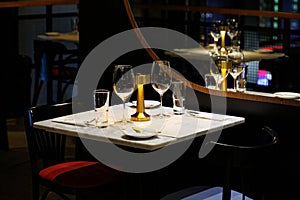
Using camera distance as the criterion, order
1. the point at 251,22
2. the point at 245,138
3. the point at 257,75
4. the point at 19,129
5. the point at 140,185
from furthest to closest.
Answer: the point at 251,22 → the point at 257,75 → the point at 19,129 → the point at 245,138 → the point at 140,185

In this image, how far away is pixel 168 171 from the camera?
3877mm

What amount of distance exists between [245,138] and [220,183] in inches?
16.1

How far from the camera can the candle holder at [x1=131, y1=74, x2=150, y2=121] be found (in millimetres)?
3230

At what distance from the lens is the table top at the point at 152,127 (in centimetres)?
287

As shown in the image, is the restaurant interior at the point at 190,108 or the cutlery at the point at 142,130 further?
the restaurant interior at the point at 190,108

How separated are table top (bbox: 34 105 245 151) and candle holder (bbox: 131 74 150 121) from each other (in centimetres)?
5

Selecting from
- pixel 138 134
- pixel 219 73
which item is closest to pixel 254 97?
pixel 219 73

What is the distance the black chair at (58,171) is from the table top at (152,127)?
0.95 ft

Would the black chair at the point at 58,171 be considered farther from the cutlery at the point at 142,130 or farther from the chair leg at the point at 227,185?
the chair leg at the point at 227,185

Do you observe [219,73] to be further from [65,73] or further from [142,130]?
[65,73]

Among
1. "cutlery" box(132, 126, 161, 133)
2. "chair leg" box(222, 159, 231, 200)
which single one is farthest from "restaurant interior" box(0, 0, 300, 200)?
"cutlery" box(132, 126, 161, 133)

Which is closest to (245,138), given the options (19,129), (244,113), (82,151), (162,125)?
(244,113)

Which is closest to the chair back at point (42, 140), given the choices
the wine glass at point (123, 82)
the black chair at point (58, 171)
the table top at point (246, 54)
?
the black chair at point (58, 171)

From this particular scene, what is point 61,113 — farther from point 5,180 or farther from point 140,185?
point 5,180
